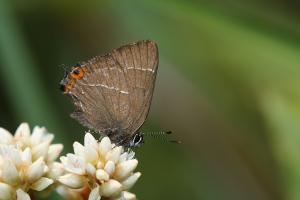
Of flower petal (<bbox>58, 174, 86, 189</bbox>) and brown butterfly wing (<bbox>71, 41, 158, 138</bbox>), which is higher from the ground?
brown butterfly wing (<bbox>71, 41, 158, 138</bbox>)

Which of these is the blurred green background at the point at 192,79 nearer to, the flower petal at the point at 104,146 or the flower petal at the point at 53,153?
the flower petal at the point at 53,153

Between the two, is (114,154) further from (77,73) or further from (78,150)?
(77,73)

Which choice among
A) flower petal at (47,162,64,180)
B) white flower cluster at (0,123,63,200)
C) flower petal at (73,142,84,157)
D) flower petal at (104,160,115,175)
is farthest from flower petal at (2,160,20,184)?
flower petal at (104,160,115,175)

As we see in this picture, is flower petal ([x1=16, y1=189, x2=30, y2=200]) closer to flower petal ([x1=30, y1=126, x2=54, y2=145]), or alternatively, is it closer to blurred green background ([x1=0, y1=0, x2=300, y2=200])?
flower petal ([x1=30, y1=126, x2=54, y2=145])

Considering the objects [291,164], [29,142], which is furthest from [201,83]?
[29,142]

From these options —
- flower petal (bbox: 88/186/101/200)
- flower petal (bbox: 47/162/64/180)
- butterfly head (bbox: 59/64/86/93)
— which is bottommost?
flower petal (bbox: 88/186/101/200)

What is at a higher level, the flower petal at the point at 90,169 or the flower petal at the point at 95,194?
the flower petal at the point at 90,169

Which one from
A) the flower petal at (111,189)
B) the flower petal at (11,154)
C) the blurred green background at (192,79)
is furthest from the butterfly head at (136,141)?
the blurred green background at (192,79)

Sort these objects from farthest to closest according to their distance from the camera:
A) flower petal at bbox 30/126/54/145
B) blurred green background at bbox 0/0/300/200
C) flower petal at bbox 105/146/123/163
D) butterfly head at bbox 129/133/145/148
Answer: blurred green background at bbox 0/0/300/200
butterfly head at bbox 129/133/145/148
flower petal at bbox 30/126/54/145
flower petal at bbox 105/146/123/163
